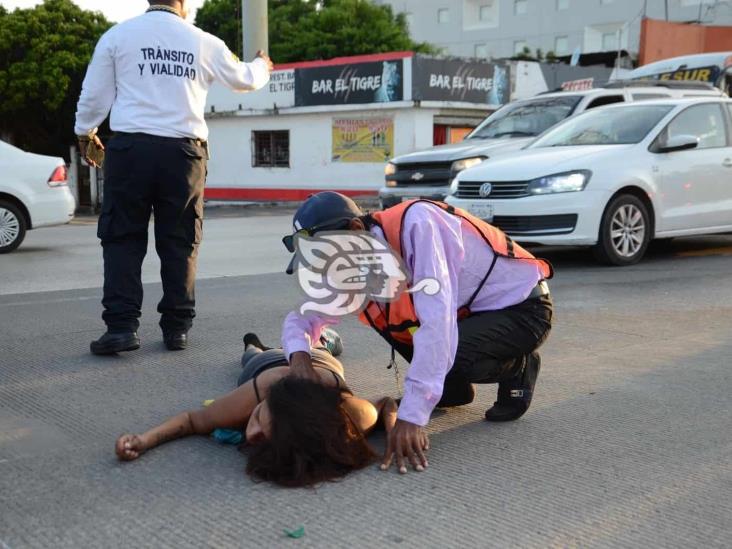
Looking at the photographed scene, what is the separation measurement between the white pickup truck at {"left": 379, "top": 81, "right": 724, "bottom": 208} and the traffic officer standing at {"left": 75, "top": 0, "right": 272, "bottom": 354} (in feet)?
21.0

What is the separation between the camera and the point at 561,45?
186 feet

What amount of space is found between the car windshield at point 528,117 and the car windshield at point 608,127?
183cm

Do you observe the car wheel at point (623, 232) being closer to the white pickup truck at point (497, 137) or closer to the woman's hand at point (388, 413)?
the white pickup truck at point (497, 137)

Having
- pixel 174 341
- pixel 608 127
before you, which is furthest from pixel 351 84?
pixel 174 341

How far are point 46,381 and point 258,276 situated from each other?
3.80 m

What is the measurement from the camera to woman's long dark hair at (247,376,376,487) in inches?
112

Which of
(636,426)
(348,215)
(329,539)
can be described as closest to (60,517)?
(329,539)

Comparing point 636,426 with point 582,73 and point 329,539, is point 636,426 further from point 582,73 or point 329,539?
point 582,73

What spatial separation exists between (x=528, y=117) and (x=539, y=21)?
49.4 metres

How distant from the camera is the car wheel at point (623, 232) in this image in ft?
26.4

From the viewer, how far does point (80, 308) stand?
6059mm

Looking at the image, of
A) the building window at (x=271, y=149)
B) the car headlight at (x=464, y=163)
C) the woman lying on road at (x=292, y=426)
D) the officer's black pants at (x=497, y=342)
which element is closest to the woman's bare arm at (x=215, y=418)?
the woman lying on road at (x=292, y=426)

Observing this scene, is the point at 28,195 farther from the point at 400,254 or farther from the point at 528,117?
the point at 400,254

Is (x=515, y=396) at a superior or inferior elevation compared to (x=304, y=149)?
inferior
